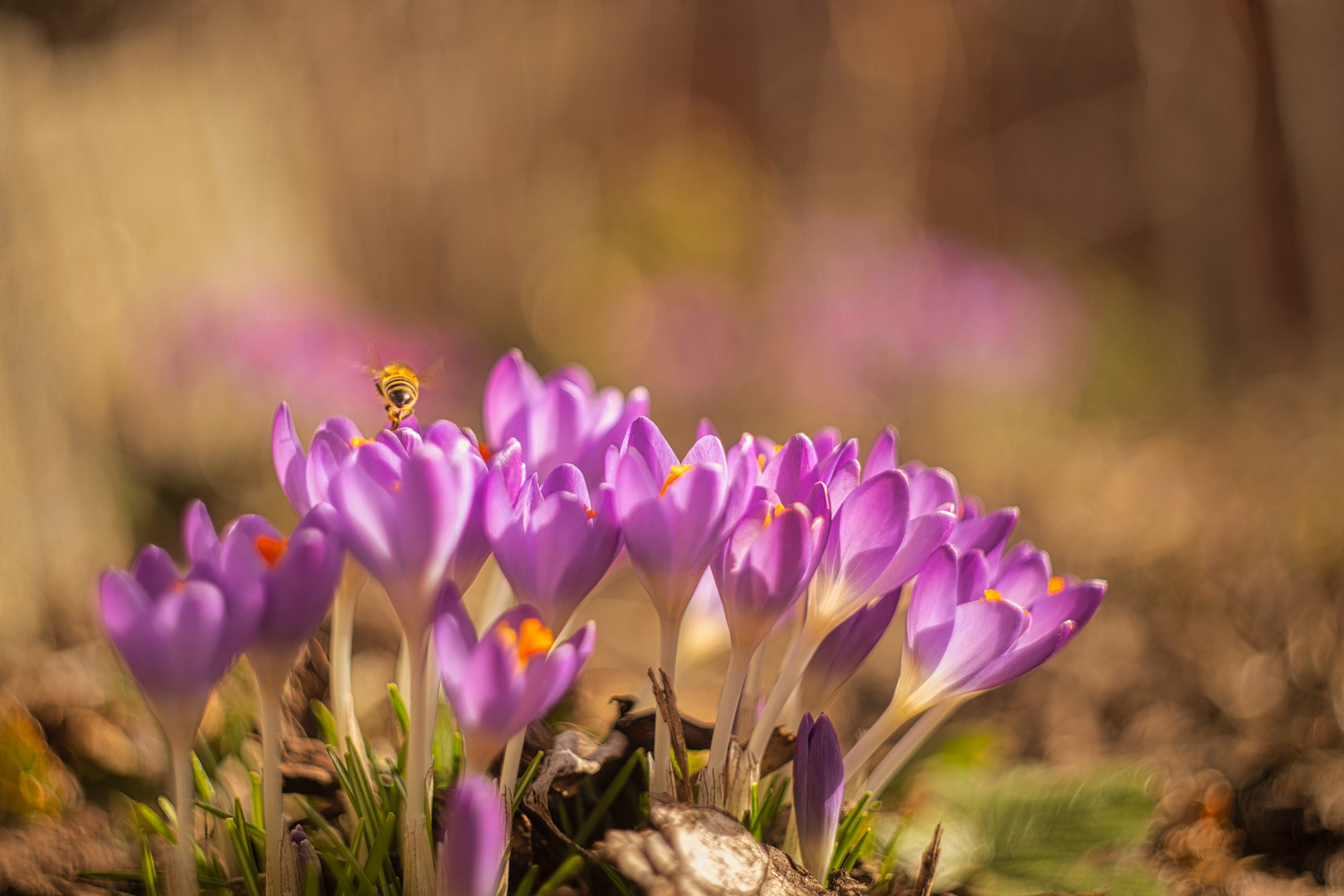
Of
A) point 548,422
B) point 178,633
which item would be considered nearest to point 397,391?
point 548,422

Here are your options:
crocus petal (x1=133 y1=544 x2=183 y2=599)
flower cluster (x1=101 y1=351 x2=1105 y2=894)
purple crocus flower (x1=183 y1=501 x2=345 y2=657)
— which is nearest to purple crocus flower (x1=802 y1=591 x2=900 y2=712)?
flower cluster (x1=101 y1=351 x2=1105 y2=894)

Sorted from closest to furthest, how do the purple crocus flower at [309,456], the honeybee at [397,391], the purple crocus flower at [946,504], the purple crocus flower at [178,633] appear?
the purple crocus flower at [178,633] < the purple crocus flower at [309,456] < the purple crocus flower at [946,504] < the honeybee at [397,391]

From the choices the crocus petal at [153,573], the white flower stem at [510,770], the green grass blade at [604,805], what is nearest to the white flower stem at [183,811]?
the crocus petal at [153,573]

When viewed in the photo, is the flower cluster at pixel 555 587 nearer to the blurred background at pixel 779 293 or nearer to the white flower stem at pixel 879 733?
the white flower stem at pixel 879 733

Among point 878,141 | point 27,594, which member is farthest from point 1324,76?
point 27,594

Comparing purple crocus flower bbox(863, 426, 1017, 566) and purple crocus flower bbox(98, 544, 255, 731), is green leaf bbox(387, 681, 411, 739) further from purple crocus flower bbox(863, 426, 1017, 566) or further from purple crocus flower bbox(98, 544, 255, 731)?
purple crocus flower bbox(863, 426, 1017, 566)

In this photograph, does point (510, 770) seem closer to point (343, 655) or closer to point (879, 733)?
point (343, 655)

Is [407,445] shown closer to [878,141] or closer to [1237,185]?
[878,141]
